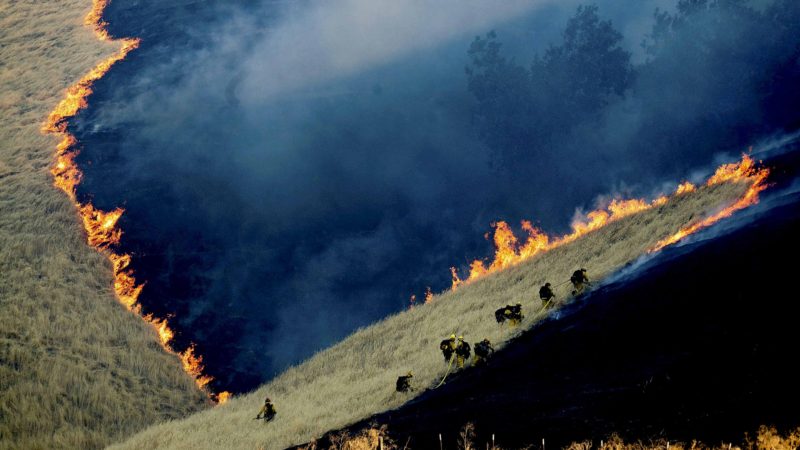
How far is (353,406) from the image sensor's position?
20766 mm

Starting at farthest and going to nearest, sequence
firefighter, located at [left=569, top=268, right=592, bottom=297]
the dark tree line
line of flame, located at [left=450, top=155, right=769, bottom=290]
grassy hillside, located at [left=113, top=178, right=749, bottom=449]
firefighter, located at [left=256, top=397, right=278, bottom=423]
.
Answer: the dark tree line → line of flame, located at [left=450, top=155, right=769, bottom=290] → firefighter, located at [left=256, top=397, right=278, bottom=423] → firefighter, located at [left=569, top=268, right=592, bottom=297] → grassy hillside, located at [left=113, top=178, right=749, bottom=449]

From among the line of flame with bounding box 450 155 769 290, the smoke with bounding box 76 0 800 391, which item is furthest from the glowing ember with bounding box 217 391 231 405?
the line of flame with bounding box 450 155 769 290

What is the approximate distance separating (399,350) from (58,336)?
1891cm

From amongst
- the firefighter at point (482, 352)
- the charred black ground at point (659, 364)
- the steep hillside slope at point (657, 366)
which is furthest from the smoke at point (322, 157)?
the charred black ground at point (659, 364)

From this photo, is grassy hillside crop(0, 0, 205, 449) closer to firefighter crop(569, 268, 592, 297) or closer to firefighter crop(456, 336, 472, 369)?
firefighter crop(456, 336, 472, 369)

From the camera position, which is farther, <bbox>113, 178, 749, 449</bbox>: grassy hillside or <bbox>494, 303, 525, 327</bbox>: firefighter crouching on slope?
<bbox>494, 303, 525, 327</bbox>: firefighter crouching on slope

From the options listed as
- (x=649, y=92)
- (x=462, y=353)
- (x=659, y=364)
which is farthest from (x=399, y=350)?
(x=649, y=92)

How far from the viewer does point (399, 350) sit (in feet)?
92.2

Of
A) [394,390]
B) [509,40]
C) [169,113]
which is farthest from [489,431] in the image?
[509,40]

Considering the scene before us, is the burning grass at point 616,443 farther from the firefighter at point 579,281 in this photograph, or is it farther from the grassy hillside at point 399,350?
the firefighter at point 579,281

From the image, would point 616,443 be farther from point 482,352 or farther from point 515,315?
point 515,315

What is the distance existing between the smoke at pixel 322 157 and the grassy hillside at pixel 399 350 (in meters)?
8.19

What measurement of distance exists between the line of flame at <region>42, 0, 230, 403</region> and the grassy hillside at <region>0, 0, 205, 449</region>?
0.57 meters

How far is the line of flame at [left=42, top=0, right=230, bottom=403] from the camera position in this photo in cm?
3656
